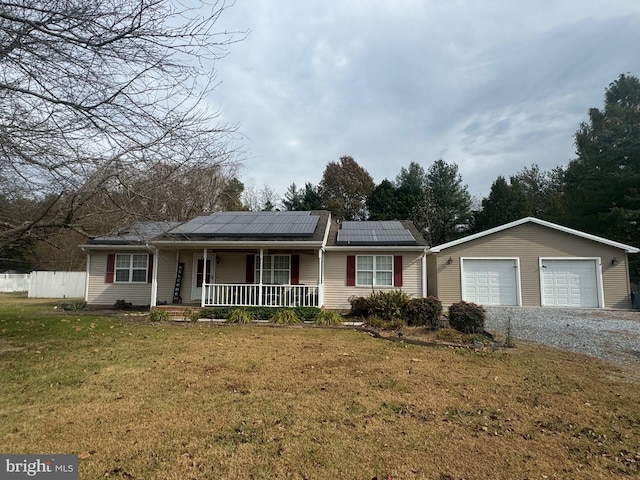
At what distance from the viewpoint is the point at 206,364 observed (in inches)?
253

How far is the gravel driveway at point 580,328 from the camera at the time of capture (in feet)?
26.4

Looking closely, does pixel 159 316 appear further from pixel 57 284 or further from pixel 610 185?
pixel 610 185

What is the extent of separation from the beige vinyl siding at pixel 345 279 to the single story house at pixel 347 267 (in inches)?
1.5

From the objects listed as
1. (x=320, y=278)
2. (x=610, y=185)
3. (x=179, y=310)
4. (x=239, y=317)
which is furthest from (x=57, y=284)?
(x=610, y=185)

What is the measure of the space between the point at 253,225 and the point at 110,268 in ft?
21.3

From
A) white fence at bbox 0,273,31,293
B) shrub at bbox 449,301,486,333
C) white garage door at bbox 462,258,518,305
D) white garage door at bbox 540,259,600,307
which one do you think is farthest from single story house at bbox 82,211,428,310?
white fence at bbox 0,273,31,293

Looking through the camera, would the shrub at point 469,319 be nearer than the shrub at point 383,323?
Yes

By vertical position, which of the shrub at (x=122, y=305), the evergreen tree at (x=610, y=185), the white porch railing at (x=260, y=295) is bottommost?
the shrub at (x=122, y=305)

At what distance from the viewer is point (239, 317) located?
1187 centimetres

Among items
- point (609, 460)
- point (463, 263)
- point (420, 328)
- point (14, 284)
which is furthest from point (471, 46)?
point (14, 284)

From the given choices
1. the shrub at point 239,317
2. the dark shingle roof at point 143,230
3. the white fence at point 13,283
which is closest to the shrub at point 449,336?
the shrub at point 239,317

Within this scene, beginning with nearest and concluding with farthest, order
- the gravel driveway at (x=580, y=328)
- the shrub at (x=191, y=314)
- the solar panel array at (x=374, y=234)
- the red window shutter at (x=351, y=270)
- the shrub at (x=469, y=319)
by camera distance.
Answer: the gravel driveway at (x=580, y=328) < the shrub at (x=469, y=319) < the shrub at (x=191, y=314) < the solar panel array at (x=374, y=234) < the red window shutter at (x=351, y=270)

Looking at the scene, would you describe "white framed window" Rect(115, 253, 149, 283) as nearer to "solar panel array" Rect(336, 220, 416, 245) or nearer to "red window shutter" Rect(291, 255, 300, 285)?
"red window shutter" Rect(291, 255, 300, 285)

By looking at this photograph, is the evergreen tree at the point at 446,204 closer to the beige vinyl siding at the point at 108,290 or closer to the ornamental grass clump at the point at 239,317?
the ornamental grass clump at the point at 239,317
